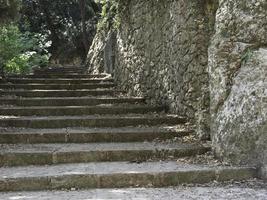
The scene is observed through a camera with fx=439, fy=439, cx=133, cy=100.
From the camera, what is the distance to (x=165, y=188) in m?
4.58

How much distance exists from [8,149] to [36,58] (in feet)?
30.0

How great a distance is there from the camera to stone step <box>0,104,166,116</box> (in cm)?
722

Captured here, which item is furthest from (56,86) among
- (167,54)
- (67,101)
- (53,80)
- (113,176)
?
(113,176)

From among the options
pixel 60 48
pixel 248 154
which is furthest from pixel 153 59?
pixel 60 48

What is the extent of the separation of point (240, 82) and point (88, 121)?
2.63 meters

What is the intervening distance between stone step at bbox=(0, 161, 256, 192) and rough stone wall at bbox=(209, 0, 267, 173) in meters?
0.31

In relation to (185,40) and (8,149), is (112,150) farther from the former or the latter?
(185,40)

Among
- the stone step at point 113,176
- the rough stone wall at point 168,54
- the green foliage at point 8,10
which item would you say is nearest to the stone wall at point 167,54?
the rough stone wall at point 168,54

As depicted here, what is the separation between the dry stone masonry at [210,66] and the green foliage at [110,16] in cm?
107

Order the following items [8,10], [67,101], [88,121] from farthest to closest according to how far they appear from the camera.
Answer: [67,101]
[8,10]
[88,121]

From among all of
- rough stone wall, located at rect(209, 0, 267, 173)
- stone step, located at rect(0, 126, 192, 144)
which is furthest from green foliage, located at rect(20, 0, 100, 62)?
rough stone wall, located at rect(209, 0, 267, 173)

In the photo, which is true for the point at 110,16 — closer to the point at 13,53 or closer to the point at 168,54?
the point at 13,53

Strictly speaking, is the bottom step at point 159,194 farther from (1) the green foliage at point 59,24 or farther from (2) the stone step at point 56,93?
(1) the green foliage at point 59,24

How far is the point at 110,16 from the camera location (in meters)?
10.8
